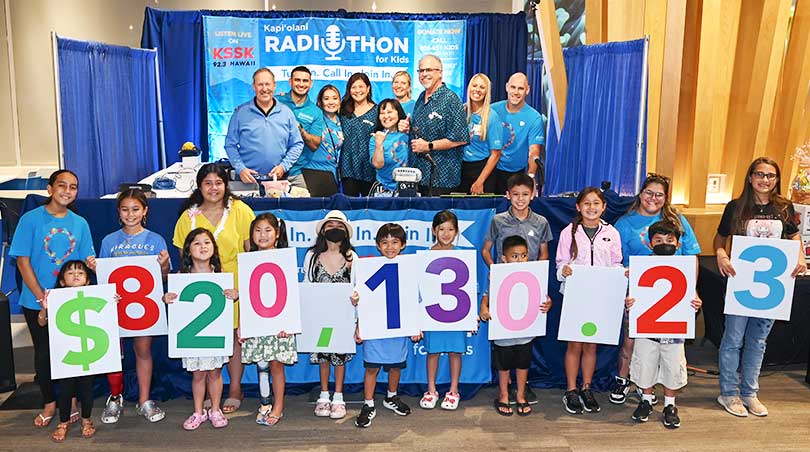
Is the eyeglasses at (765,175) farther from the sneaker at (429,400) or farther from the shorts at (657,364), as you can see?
the sneaker at (429,400)

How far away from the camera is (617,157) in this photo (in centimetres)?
517

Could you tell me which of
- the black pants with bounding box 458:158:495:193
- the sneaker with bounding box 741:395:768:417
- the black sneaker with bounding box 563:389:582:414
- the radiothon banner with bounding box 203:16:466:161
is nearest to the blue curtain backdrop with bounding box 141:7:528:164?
the radiothon banner with bounding box 203:16:466:161

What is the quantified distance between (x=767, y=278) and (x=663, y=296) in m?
0.69

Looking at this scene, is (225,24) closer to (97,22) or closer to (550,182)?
(97,22)

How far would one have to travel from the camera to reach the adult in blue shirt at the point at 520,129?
5.56 meters

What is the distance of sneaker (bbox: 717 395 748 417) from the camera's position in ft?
14.3

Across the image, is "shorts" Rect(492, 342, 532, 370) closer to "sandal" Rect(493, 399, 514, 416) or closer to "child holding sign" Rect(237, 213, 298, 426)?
"sandal" Rect(493, 399, 514, 416)

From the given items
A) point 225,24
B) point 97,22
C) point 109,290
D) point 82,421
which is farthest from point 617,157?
point 97,22

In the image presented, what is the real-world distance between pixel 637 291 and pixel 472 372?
120 centimetres

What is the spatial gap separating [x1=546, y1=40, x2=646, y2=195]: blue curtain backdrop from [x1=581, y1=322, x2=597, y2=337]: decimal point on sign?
126 centimetres

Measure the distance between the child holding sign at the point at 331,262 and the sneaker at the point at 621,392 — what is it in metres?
1.73

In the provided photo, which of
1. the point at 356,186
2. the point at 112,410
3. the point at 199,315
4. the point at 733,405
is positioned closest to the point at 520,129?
the point at 356,186

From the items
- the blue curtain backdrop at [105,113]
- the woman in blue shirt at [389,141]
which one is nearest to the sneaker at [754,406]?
the woman in blue shirt at [389,141]

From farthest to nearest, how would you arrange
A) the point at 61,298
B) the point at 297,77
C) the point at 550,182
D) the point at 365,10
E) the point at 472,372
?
the point at 365,10 < the point at 550,182 < the point at 297,77 < the point at 472,372 < the point at 61,298
